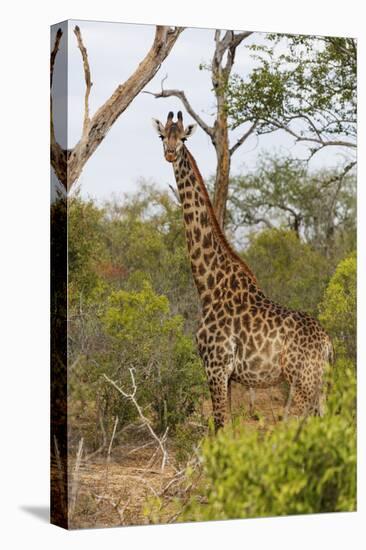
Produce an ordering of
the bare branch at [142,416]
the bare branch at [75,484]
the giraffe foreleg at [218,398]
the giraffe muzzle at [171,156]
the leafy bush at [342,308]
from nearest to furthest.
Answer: the bare branch at [75,484]
the bare branch at [142,416]
the giraffe muzzle at [171,156]
the giraffe foreleg at [218,398]
the leafy bush at [342,308]

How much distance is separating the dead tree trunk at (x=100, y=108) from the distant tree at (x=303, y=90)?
75cm

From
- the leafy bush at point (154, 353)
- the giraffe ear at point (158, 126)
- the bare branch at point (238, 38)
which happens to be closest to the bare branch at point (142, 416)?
the leafy bush at point (154, 353)

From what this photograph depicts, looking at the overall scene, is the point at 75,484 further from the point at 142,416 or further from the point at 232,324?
the point at 232,324

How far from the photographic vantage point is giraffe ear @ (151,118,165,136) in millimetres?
10117

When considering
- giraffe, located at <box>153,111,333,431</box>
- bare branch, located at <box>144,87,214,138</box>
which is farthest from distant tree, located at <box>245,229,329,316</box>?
bare branch, located at <box>144,87,214,138</box>

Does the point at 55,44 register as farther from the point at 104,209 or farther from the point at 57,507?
the point at 57,507

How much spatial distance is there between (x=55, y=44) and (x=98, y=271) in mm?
1663

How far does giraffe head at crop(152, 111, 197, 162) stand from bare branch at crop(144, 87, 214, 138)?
0.07 metres

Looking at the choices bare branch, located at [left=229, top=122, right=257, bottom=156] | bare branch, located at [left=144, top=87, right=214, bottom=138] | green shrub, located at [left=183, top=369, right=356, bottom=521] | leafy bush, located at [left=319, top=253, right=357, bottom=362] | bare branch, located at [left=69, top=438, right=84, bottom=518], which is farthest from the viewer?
leafy bush, located at [left=319, top=253, right=357, bottom=362]

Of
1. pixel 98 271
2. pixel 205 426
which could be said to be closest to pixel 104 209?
pixel 98 271

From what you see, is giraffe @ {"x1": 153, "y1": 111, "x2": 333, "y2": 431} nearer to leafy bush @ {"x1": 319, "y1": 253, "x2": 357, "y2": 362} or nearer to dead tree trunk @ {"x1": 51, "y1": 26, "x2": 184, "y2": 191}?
leafy bush @ {"x1": 319, "y1": 253, "x2": 357, "y2": 362}

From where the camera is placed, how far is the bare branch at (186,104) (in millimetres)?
10109

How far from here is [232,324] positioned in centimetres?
1046

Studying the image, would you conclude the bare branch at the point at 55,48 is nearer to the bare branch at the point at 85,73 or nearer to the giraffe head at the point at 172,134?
the bare branch at the point at 85,73
